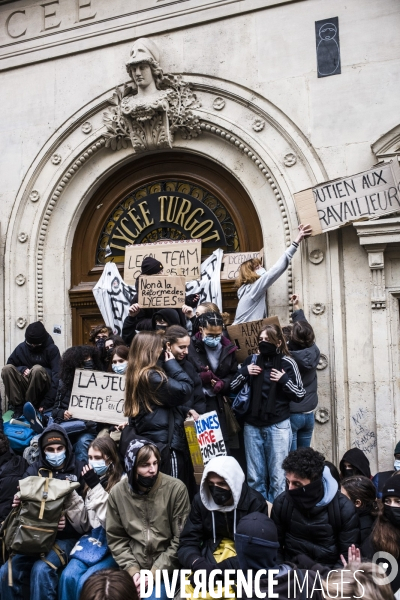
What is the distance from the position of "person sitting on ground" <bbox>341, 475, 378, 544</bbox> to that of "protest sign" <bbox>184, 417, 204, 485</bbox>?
1.19 metres

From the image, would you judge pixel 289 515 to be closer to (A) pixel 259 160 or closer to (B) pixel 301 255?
(B) pixel 301 255

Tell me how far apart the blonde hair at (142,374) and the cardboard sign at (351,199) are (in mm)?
3032

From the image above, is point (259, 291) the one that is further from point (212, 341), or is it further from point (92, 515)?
point (92, 515)

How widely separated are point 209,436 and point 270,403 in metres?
0.67

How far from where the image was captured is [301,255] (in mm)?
7895

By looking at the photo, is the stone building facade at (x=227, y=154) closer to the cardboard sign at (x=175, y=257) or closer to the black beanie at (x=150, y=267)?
the cardboard sign at (x=175, y=257)

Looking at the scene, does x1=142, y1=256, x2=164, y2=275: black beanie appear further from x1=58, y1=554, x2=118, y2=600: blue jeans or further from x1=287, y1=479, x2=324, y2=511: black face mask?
x1=287, y1=479, x2=324, y2=511: black face mask

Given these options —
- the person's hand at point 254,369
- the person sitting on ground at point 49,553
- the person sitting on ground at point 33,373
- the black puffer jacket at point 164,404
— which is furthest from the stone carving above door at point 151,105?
the person sitting on ground at point 49,553

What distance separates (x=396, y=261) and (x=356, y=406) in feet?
5.72

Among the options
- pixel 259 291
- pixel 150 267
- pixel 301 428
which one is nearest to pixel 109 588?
pixel 301 428

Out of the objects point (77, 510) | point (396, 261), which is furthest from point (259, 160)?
point (77, 510)

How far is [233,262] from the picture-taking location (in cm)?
854

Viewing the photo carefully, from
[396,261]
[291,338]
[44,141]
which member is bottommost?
[291,338]

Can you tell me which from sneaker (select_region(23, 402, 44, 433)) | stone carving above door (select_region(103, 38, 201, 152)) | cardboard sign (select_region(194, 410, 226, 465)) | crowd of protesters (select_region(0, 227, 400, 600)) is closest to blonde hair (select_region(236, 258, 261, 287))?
crowd of protesters (select_region(0, 227, 400, 600))
